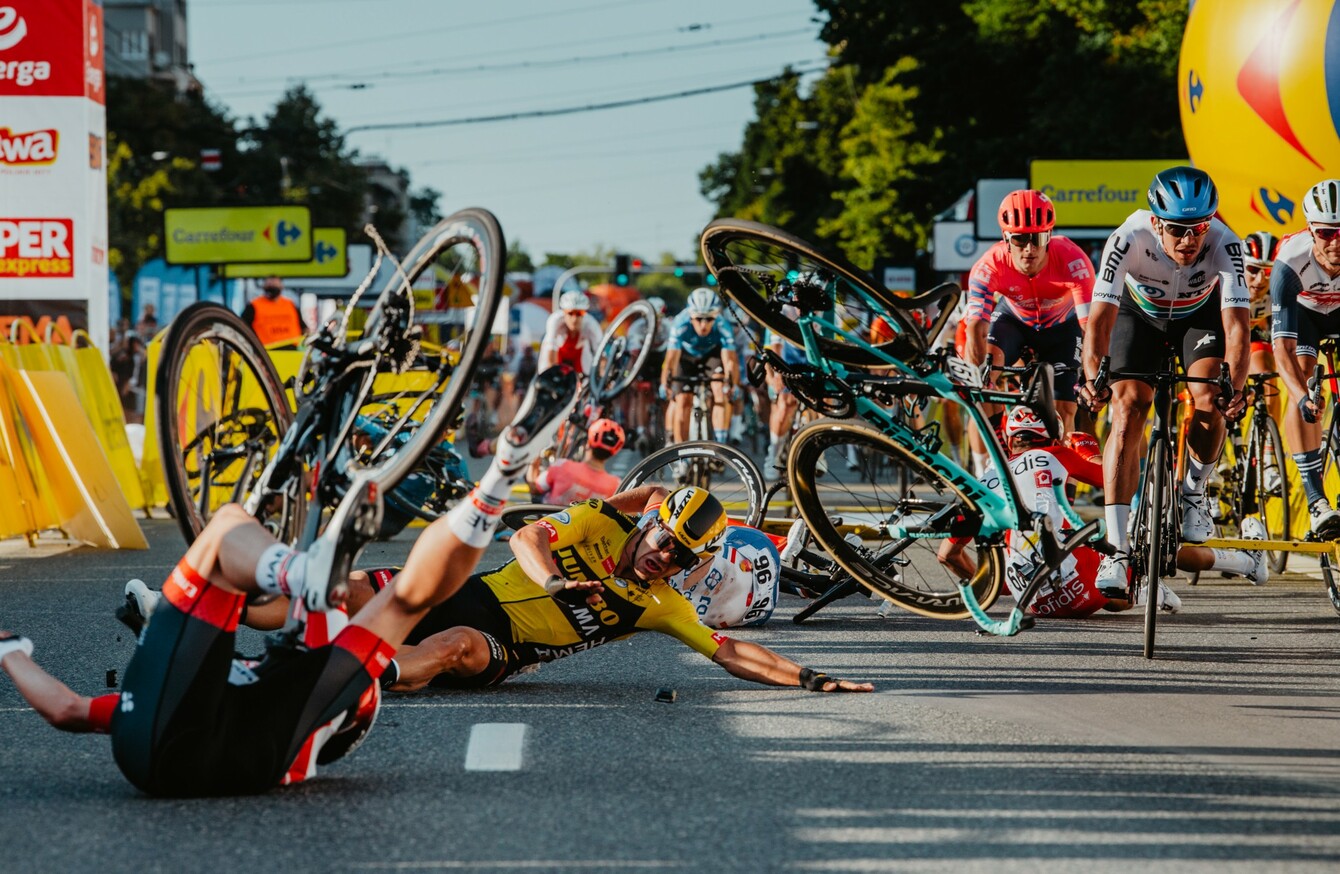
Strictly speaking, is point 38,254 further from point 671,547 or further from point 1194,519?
point 1194,519

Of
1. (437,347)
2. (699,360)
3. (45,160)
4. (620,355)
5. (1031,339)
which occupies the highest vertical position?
(45,160)

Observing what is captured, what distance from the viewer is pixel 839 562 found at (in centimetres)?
815

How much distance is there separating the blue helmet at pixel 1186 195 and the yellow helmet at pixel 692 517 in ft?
8.97

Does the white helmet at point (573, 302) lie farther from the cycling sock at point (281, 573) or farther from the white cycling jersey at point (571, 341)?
the cycling sock at point (281, 573)

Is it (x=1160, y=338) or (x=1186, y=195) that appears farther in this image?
(x=1160, y=338)

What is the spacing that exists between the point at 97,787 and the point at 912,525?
3.83 meters

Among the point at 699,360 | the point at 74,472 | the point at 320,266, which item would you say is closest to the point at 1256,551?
the point at 74,472

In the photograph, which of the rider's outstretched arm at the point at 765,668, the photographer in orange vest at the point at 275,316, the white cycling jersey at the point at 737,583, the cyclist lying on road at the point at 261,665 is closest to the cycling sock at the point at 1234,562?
the white cycling jersey at the point at 737,583

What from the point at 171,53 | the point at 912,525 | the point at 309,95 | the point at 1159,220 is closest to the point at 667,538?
the point at 912,525

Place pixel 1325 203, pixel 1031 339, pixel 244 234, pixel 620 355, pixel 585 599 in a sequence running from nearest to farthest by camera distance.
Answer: pixel 585 599, pixel 1325 203, pixel 1031 339, pixel 620 355, pixel 244 234

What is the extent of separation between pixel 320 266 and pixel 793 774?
110 ft

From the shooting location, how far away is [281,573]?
16.6ft

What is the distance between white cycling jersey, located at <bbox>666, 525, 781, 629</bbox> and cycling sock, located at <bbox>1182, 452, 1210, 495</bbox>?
2.06 metres

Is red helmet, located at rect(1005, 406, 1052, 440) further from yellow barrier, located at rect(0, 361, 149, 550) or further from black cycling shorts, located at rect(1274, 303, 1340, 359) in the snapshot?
yellow barrier, located at rect(0, 361, 149, 550)
